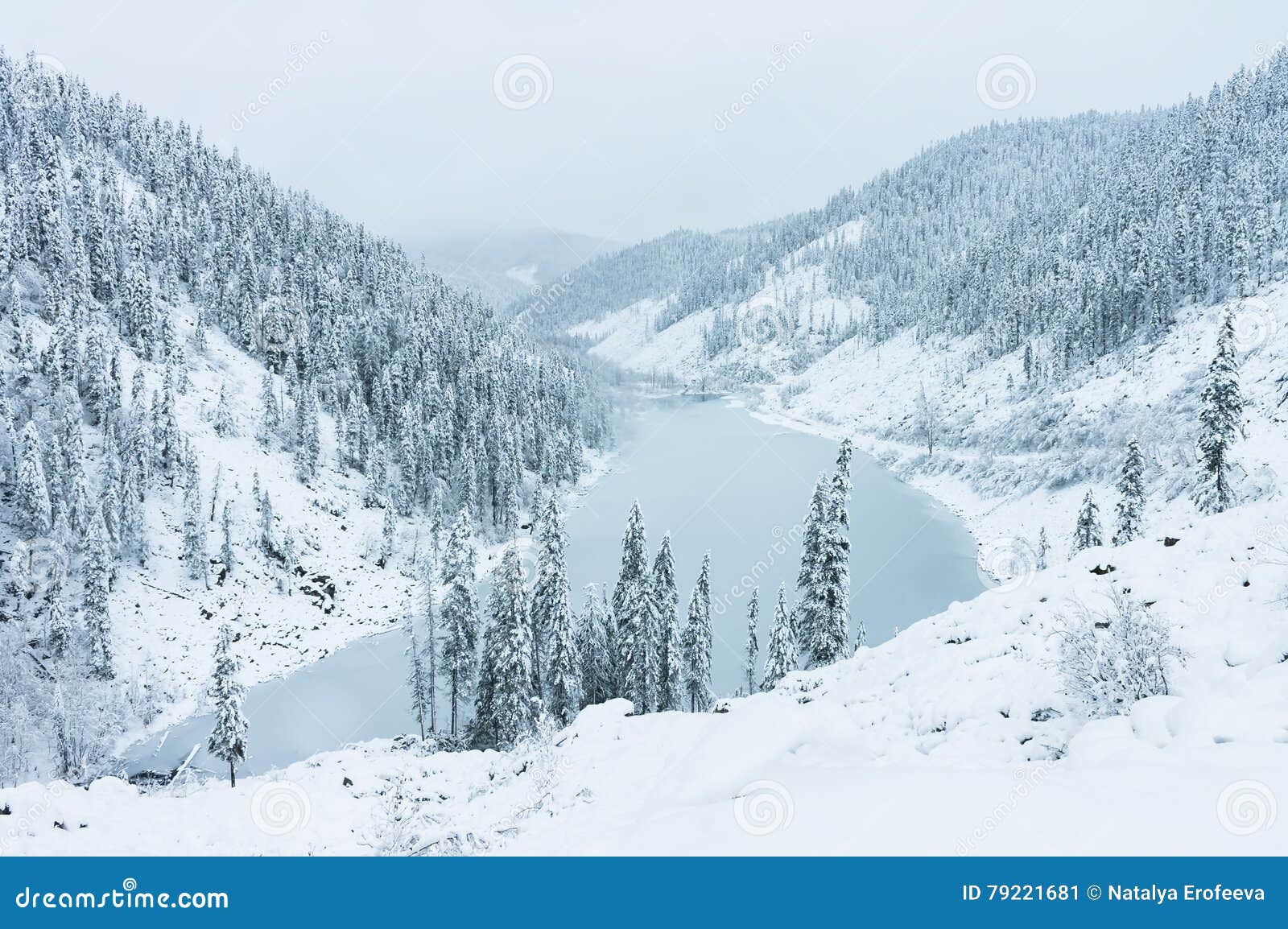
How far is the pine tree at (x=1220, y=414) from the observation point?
109 feet

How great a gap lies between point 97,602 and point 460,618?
33312 mm

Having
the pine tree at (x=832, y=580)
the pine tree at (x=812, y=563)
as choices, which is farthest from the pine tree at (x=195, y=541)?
the pine tree at (x=832, y=580)

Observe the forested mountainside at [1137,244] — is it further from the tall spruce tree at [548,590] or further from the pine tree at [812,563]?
the tall spruce tree at [548,590]

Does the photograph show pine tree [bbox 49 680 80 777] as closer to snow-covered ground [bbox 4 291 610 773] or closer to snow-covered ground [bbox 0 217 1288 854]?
snow-covered ground [bbox 4 291 610 773]

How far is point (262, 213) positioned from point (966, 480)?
12696 cm

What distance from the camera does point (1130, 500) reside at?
38.2 m

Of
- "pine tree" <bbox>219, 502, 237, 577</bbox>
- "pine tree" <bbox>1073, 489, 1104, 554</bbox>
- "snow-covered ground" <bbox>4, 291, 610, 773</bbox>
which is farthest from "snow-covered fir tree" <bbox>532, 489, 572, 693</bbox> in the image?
"pine tree" <bbox>219, 502, 237, 577</bbox>

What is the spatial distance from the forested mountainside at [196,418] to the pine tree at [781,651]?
2470cm

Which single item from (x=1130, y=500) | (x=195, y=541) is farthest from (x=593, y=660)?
(x=195, y=541)

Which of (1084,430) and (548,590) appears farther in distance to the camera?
(1084,430)

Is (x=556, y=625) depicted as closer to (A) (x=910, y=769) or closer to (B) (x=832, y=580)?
(B) (x=832, y=580)

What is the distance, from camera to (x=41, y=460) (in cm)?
5016
